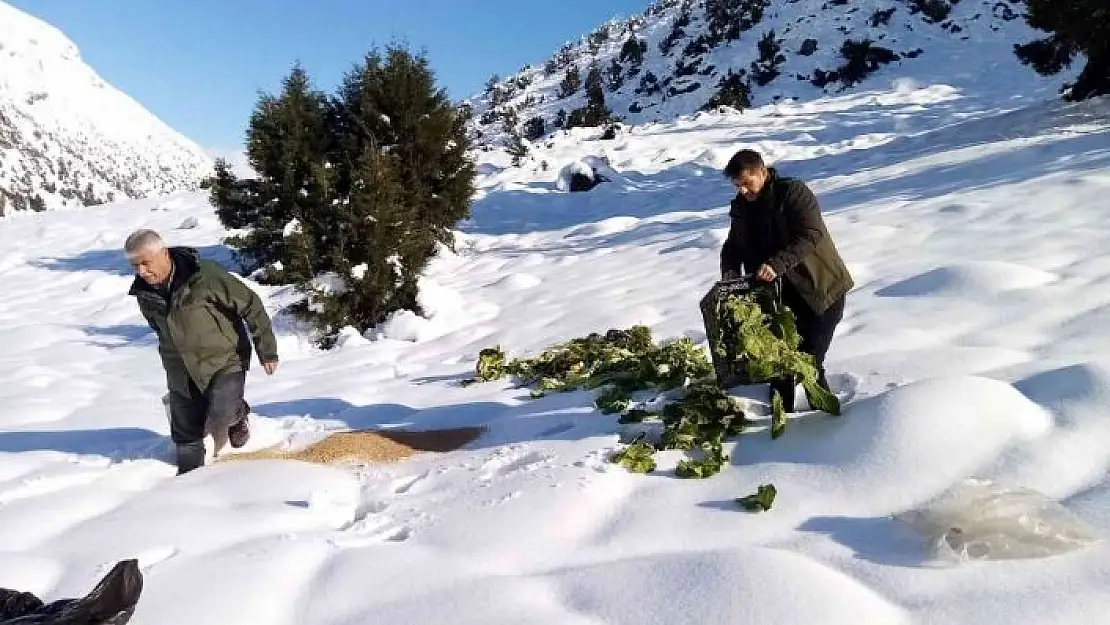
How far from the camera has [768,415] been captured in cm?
436

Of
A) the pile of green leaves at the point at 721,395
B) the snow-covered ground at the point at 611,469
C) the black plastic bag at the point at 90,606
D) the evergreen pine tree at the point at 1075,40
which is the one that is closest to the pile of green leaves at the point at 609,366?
the pile of green leaves at the point at 721,395

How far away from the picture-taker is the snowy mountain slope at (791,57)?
3462 centimetres

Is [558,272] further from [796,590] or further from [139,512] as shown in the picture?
[796,590]

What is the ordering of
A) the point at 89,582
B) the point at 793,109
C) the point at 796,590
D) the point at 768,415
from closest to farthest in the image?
the point at 796,590, the point at 89,582, the point at 768,415, the point at 793,109

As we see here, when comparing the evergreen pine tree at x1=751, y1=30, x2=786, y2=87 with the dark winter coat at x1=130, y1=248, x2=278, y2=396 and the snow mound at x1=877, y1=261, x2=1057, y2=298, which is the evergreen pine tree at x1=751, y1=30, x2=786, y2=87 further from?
the dark winter coat at x1=130, y1=248, x2=278, y2=396

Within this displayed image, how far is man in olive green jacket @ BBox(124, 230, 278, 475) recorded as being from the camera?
4.70 m

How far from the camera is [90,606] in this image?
2.61 metres

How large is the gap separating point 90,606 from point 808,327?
3558 mm

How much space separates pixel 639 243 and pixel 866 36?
32.9m

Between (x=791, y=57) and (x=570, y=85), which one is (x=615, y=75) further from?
(x=791, y=57)

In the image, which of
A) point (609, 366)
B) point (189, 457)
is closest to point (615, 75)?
point (609, 366)

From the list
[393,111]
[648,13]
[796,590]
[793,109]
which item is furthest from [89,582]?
[648,13]

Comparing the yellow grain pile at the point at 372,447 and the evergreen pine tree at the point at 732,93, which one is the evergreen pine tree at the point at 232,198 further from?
Answer: the evergreen pine tree at the point at 732,93

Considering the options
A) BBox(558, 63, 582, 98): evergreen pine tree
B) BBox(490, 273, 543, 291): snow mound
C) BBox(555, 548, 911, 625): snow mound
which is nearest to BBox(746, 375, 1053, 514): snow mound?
BBox(555, 548, 911, 625): snow mound
